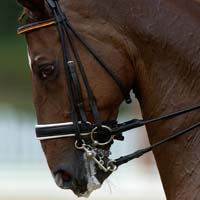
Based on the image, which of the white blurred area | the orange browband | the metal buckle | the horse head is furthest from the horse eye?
the white blurred area

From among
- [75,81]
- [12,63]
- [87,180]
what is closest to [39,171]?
[12,63]

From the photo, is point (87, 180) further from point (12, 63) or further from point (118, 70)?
point (12, 63)

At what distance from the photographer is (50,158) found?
3754 millimetres

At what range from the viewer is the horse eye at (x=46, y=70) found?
3.68 m

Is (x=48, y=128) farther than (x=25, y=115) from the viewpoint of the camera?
No

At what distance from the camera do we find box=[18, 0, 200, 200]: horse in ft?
11.8

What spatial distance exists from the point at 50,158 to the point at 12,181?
6812mm

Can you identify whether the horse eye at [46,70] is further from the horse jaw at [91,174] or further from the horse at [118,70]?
the horse jaw at [91,174]

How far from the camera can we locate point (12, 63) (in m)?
14.4

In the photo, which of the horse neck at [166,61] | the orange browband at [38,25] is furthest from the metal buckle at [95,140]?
the orange browband at [38,25]

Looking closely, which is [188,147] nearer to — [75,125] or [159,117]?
[159,117]

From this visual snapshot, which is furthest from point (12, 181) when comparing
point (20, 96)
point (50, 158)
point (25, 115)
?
point (50, 158)

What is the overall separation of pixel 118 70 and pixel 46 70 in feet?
1.15

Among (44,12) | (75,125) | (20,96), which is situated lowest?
(20,96)
